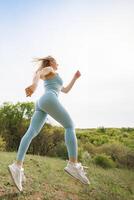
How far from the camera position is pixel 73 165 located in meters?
5.20

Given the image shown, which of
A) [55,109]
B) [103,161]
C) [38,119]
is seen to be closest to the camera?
[55,109]

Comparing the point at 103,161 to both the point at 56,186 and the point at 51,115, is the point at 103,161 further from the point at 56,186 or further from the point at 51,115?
the point at 51,115

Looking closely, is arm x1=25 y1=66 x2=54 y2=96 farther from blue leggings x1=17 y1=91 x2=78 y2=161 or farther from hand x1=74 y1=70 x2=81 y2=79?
hand x1=74 y1=70 x2=81 y2=79

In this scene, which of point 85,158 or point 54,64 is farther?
point 85,158

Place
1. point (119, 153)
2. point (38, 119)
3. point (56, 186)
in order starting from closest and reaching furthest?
point (38, 119), point (56, 186), point (119, 153)

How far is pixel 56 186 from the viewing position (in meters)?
11.5

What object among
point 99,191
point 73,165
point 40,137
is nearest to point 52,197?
point 99,191

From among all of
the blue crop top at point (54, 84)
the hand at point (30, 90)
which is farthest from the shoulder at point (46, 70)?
the hand at point (30, 90)

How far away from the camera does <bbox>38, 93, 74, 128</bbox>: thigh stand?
5.04 metres

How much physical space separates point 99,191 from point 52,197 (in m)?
3.31

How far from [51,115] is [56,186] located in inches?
267

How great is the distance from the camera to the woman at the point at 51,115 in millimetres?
5051

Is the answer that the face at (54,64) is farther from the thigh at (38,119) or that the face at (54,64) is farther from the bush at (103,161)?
the bush at (103,161)

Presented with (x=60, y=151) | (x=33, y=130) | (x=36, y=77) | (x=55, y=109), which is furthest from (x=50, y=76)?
(x=60, y=151)
